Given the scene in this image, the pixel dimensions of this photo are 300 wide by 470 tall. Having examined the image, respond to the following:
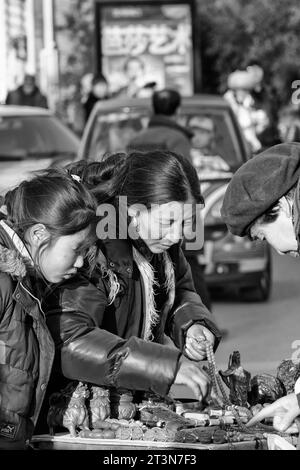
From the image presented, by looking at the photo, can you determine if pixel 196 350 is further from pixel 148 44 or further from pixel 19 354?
pixel 148 44

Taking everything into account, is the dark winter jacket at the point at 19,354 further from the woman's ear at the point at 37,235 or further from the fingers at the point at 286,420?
the fingers at the point at 286,420

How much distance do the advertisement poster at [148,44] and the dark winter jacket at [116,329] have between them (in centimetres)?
1534

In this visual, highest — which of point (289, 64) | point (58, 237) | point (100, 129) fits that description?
point (58, 237)

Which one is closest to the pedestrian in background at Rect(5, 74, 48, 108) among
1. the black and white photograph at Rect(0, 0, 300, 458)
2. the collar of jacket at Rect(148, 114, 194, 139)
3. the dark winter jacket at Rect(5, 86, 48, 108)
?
the dark winter jacket at Rect(5, 86, 48, 108)

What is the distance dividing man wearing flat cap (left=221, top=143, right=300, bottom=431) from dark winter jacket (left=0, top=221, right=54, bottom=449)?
657 mm

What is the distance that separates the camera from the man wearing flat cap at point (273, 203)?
3.41 m

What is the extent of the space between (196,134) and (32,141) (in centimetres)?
284

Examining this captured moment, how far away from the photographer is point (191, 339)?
434 cm

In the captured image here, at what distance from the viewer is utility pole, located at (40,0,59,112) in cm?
2297

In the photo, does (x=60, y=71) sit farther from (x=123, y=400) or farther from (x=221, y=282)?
(x=123, y=400)

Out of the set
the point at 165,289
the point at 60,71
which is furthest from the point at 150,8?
the point at 165,289

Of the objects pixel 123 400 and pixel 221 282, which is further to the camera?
pixel 221 282

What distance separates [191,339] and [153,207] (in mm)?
524
